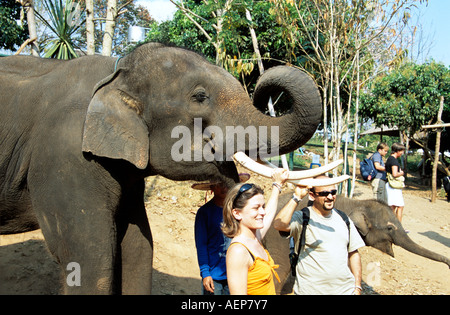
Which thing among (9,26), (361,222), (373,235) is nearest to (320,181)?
(361,222)

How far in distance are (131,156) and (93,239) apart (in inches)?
23.1

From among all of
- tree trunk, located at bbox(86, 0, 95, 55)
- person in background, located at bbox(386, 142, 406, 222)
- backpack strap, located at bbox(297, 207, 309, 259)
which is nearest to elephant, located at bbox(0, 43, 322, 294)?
backpack strap, located at bbox(297, 207, 309, 259)

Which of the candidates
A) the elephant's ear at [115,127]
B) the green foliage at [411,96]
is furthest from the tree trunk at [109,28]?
the green foliage at [411,96]

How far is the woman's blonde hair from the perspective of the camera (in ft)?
8.28

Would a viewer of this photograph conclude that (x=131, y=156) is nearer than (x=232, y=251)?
No

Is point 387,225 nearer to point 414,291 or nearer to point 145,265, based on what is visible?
point 414,291

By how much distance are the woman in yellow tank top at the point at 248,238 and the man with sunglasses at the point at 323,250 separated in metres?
0.66

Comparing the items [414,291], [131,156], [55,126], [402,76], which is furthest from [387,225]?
[402,76]

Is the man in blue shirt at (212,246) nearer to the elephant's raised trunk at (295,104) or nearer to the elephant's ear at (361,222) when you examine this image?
the elephant's raised trunk at (295,104)

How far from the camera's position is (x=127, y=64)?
116 inches

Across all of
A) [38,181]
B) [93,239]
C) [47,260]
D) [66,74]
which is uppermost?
[66,74]

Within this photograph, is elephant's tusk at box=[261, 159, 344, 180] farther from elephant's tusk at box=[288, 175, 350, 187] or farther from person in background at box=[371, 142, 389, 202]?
person in background at box=[371, 142, 389, 202]

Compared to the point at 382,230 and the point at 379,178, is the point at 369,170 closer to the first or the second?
the point at 379,178

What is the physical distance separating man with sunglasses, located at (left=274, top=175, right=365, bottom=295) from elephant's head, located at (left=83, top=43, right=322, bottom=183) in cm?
71
